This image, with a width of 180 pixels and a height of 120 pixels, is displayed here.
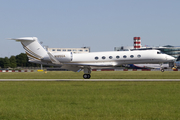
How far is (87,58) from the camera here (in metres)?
33.9

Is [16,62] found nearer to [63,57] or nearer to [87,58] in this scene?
[63,57]

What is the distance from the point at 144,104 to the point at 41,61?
2455 cm

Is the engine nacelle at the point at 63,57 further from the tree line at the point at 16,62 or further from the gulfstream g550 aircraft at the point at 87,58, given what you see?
the tree line at the point at 16,62

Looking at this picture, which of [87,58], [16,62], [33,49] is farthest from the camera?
[16,62]

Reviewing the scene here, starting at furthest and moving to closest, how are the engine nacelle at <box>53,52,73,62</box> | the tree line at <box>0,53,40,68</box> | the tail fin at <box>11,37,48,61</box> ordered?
the tree line at <box>0,53,40,68</box> < the tail fin at <box>11,37,48,61</box> < the engine nacelle at <box>53,52,73,62</box>

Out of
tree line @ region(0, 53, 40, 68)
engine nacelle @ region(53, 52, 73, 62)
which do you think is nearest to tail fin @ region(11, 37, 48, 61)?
engine nacelle @ region(53, 52, 73, 62)

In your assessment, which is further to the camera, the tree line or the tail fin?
the tree line

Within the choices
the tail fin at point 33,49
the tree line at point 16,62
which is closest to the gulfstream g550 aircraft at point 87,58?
the tail fin at point 33,49

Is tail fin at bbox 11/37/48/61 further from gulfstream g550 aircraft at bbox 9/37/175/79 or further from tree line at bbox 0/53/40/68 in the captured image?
tree line at bbox 0/53/40/68

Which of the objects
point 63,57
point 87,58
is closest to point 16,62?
point 63,57

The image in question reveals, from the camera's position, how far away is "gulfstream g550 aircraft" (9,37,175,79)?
3294cm

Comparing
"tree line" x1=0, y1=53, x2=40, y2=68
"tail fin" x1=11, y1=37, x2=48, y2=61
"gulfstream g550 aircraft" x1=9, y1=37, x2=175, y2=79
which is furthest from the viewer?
"tree line" x1=0, y1=53, x2=40, y2=68

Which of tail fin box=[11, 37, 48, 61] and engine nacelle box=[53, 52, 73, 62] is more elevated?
tail fin box=[11, 37, 48, 61]

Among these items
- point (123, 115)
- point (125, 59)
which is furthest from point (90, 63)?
point (123, 115)
